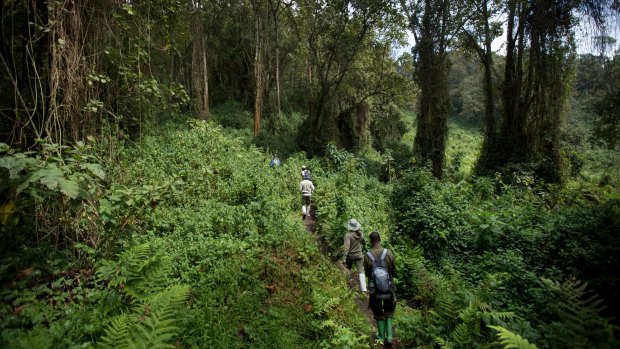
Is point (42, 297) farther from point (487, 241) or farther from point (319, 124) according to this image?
point (319, 124)

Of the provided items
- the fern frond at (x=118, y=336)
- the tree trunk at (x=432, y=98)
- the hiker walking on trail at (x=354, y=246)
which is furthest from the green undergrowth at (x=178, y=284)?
the tree trunk at (x=432, y=98)

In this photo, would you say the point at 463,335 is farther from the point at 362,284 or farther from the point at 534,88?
the point at 534,88

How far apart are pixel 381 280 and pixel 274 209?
3.72 meters

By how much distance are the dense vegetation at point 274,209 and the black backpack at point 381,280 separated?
778 millimetres

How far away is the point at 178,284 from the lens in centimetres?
441

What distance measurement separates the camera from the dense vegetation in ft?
11.5

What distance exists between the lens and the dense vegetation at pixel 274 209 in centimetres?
349

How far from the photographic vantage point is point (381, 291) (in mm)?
4859

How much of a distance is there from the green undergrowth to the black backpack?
714 mm

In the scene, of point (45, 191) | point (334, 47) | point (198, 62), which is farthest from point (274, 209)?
point (198, 62)

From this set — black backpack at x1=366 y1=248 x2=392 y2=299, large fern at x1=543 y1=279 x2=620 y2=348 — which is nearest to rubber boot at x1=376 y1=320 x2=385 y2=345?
black backpack at x1=366 y1=248 x2=392 y2=299

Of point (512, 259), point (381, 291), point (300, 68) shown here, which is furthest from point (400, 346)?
point (300, 68)

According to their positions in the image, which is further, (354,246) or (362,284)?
(354,246)

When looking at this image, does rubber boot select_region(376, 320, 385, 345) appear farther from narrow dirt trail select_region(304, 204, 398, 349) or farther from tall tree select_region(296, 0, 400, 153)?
tall tree select_region(296, 0, 400, 153)
